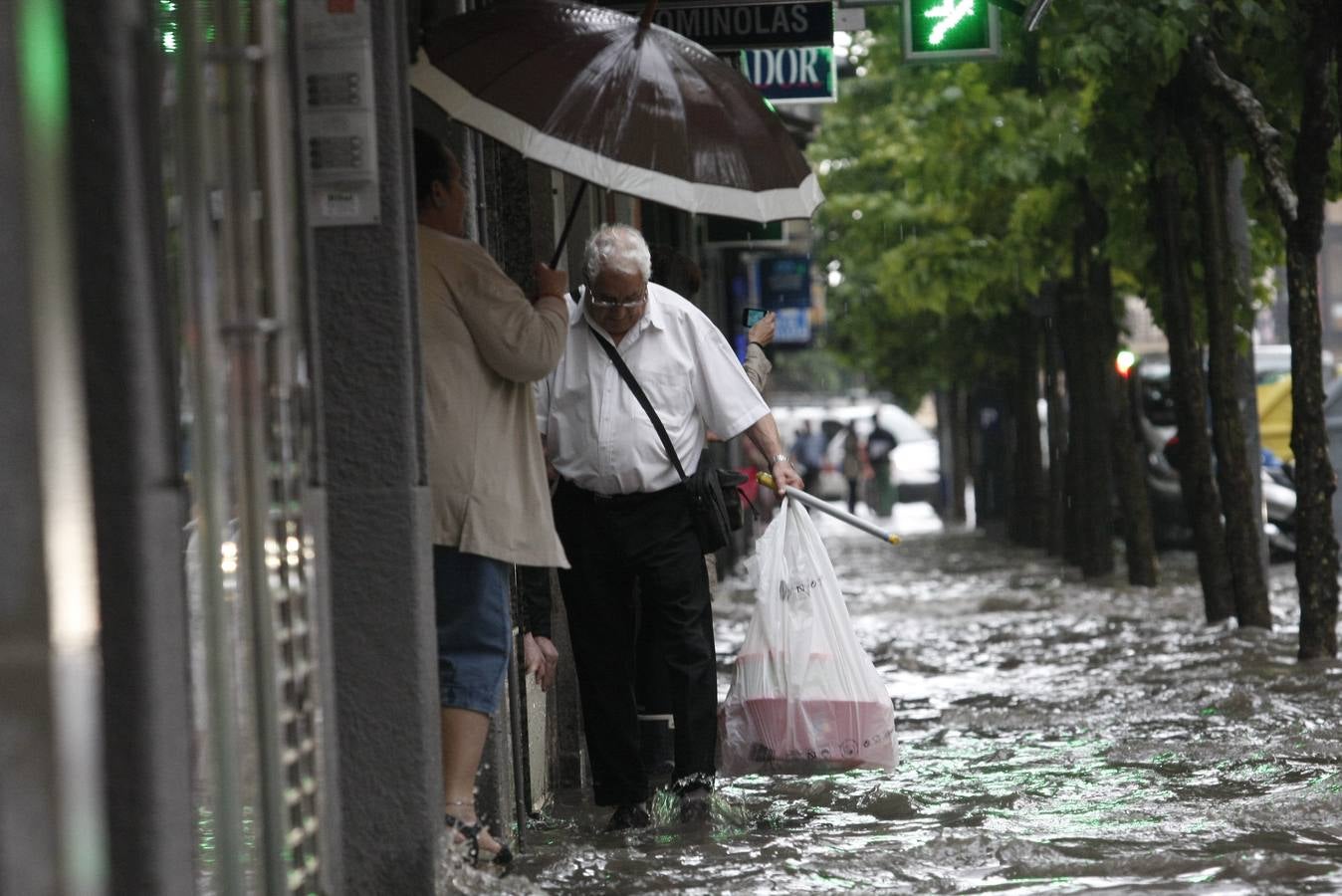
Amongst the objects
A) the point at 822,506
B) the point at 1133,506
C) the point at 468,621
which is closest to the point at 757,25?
the point at 822,506

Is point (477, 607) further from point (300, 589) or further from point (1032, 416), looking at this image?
point (1032, 416)

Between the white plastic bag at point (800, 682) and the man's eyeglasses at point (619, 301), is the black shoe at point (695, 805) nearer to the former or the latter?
the white plastic bag at point (800, 682)

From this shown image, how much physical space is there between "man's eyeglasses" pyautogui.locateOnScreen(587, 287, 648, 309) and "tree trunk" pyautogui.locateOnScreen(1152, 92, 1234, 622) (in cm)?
835

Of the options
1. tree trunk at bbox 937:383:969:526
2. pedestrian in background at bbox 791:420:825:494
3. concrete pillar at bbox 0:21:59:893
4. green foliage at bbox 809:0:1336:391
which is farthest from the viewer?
pedestrian in background at bbox 791:420:825:494

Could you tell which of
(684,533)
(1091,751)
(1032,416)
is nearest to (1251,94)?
(1091,751)

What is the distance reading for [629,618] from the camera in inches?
298

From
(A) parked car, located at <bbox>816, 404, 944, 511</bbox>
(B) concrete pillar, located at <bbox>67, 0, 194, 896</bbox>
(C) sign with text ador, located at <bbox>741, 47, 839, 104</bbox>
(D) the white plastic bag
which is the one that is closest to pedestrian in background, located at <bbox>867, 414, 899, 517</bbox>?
(A) parked car, located at <bbox>816, 404, 944, 511</bbox>

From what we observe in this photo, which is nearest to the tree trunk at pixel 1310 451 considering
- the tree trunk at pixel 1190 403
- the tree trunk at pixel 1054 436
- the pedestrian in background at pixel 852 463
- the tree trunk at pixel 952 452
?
the tree trunk at pixel 1190 403

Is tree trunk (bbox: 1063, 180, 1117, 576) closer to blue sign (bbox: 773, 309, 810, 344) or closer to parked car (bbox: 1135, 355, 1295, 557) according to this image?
parked car (bbox: 1135, 355, 1295, 557)

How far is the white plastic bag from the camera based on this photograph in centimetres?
784

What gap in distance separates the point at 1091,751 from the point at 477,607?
147 inches

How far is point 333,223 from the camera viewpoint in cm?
566

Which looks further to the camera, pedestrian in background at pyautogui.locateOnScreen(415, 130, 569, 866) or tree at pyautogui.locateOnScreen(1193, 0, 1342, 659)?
tree at pyautogui.locateOnScreen(1193, 0, 1342, 659)

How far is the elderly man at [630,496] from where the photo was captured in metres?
7.40
